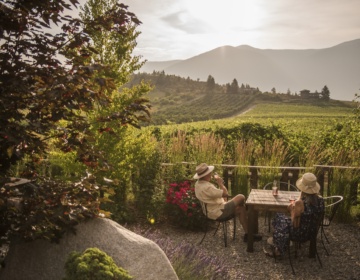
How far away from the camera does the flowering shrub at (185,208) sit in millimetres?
6594

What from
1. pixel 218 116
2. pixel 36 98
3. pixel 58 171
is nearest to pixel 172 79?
pixel 218 116

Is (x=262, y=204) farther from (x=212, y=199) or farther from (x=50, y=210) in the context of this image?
(x=50, y=210)

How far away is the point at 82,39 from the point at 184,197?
4.29 metres

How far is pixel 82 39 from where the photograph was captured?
10.1 ft

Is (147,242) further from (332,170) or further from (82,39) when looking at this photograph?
(332,170)

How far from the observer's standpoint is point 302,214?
5059 millimetres

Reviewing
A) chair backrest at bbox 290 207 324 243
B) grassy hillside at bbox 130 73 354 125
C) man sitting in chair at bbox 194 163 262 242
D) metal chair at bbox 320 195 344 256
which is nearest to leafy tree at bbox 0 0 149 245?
man sitting in chair at bbox 194 163 262 242

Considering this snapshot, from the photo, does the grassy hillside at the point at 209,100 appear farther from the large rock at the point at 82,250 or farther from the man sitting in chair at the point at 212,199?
the large rock at the point at 82,250

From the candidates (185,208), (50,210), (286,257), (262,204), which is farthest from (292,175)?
(50,210)

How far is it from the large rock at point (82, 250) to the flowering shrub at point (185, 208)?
10.1 ft

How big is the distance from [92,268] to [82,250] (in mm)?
745

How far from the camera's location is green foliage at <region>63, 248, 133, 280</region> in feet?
8.68

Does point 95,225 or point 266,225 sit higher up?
point 95,225

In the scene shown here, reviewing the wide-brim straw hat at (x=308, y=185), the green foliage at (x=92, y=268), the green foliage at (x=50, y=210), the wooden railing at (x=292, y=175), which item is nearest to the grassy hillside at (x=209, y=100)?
the wooden railing at (x=292, y=175)
